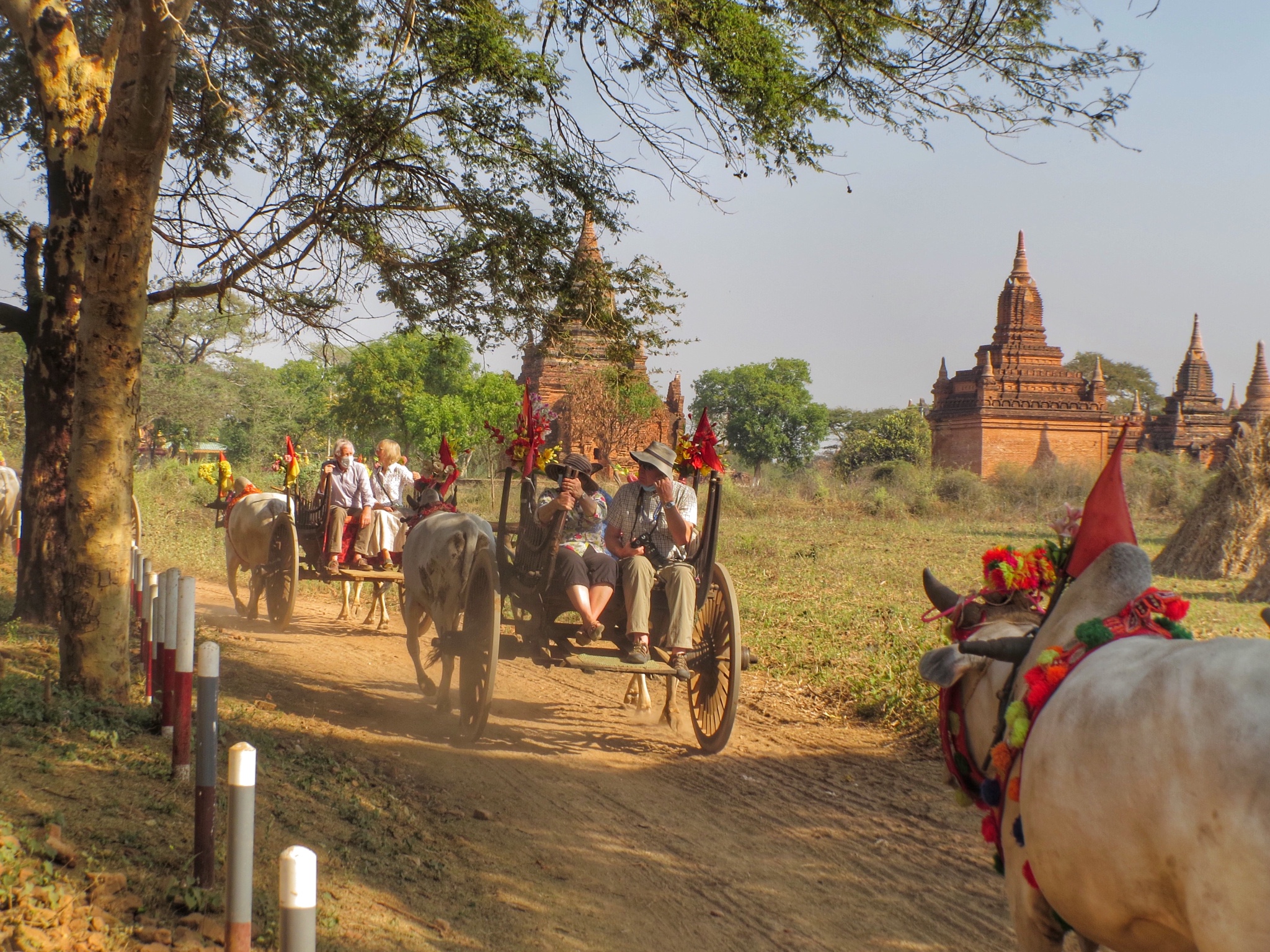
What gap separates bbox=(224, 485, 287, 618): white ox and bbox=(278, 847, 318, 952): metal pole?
879 centimetres

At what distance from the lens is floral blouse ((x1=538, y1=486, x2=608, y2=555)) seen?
6.50 m

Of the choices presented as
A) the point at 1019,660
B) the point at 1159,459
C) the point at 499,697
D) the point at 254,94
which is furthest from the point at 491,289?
the point at 1159,459

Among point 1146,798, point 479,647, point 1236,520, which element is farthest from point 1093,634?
point 1236,520

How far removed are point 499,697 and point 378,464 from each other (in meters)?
3.54

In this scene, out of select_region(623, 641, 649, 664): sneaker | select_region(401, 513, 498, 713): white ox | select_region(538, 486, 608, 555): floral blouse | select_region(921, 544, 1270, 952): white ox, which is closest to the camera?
select_region(921, 544, 1270, 952): white ox

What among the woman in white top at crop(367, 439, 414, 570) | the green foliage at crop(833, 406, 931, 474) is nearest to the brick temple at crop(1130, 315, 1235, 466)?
the green foliage at crop(833, 406, 931, 474)

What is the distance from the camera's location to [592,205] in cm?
834

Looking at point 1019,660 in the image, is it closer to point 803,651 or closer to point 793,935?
point 793,935

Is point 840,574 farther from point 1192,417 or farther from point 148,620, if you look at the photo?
point 1192,417

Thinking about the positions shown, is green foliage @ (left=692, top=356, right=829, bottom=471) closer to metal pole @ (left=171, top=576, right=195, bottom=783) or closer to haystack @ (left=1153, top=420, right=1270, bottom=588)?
haystack @ (left=1153, top=420, right=1270, bottom=588)

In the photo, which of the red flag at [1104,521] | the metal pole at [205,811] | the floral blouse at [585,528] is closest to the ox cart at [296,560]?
the floral blouse at [585,528]

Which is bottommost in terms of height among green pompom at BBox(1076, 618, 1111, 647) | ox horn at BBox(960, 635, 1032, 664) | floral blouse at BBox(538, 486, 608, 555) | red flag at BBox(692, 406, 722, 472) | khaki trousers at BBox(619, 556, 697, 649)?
khaki trousers at BBox(619, 556, 697, 649)

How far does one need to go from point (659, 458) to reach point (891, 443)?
31.5 m

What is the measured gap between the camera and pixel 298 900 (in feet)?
6.60
